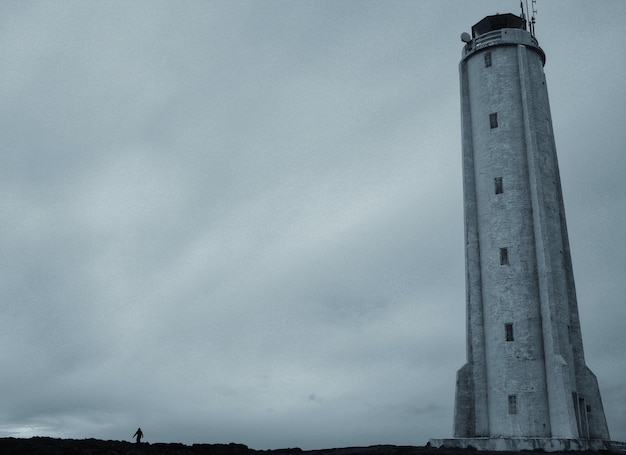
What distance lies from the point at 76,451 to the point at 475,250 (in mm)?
30411

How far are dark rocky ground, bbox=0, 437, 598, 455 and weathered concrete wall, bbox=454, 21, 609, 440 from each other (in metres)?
5.14

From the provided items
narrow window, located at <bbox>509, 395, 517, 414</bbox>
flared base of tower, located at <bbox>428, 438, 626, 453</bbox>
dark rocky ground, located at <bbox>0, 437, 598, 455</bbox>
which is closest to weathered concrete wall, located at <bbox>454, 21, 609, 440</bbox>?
narrow window, located at <bbox>509, 395, 517, 414</bbox>

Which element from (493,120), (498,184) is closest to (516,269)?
(498,184)

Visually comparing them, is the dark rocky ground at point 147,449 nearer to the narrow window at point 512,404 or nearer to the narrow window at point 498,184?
the narrow window at point 512,404

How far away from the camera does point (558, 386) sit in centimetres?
4416

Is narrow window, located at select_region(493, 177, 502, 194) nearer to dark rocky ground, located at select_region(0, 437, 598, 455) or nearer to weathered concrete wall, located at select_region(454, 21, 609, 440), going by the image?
weathered concrete wall, located at select_region(454, 21, 609, 440)

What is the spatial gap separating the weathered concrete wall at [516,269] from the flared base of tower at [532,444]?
1472mm

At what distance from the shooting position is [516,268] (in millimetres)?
47812

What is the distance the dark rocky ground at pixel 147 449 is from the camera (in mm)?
34062

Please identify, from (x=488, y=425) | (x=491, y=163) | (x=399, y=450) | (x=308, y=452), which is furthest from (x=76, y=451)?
(x=491, y=163)

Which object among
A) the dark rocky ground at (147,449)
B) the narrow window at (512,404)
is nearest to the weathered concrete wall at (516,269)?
the narrow window at (512,404)

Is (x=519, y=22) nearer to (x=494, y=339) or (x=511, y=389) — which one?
(x=494, y=339)

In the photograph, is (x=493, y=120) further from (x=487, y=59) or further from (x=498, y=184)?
(x=487, y=59)

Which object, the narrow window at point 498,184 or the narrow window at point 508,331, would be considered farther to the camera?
the narrow window at point 498,184
